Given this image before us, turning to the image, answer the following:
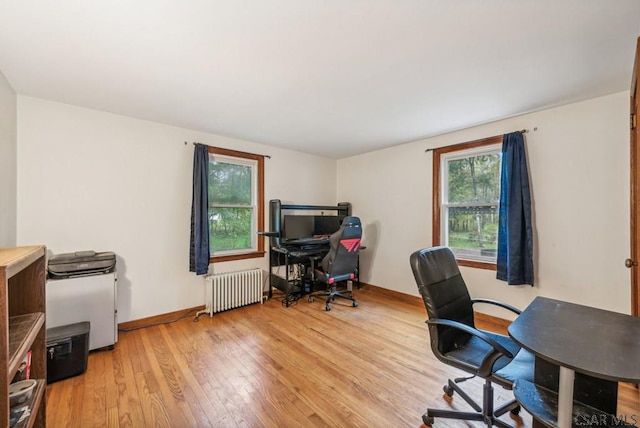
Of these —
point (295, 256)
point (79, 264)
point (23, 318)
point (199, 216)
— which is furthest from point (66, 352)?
point (295, 256)

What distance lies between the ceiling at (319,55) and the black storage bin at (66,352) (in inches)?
81.2

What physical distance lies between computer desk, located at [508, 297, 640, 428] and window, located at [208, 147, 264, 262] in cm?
335

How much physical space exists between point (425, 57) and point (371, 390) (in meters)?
2.40

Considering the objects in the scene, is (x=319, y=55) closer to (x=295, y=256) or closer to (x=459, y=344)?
(x=459, y=344)

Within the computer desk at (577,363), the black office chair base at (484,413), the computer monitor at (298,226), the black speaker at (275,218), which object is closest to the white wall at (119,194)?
the black speaker at (275,218)

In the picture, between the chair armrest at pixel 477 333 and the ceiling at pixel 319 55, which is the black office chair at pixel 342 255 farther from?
the chair armrest at pixel 477 333

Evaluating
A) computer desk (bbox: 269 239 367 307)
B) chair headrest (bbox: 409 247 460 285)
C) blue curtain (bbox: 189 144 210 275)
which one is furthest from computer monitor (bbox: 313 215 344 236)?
chair headrest (bbox: 409 247 460 285)

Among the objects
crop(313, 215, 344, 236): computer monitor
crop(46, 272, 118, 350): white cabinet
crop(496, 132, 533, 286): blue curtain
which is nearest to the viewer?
crop(46, 272, 118, 350): white cabinet

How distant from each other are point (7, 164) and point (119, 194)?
0.83m

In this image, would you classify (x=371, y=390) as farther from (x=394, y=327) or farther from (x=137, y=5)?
(x=137, y=5)

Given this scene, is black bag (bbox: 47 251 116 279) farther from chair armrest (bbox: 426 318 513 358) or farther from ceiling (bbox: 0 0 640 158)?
chair armrest (bbox: 426 318 513 358)

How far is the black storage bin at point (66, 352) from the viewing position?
200 cm

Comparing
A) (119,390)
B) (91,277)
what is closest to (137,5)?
(91,277)

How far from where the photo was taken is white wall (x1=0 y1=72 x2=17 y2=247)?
79.6 inches
